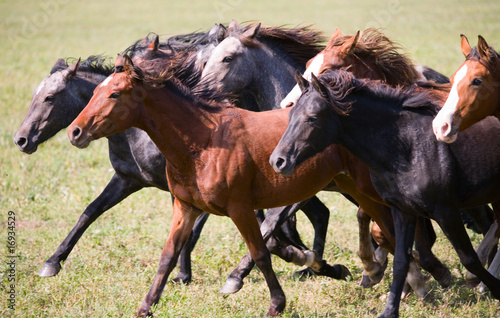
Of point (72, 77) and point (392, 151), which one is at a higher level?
point (392, 151)

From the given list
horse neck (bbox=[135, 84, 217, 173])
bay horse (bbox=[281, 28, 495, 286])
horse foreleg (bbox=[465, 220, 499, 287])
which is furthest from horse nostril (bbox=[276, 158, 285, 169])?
horse foreleg (bbox=[465, 220, 499, 287])

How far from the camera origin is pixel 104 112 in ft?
18.3

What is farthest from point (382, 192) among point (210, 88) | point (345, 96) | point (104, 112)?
→ point (104, 112)

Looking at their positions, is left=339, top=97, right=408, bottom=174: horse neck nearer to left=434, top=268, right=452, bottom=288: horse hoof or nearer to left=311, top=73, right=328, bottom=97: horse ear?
left=311, top=73, right=328, bottom=97: horse ear

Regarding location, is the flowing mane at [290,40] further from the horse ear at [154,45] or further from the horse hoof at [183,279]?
the horse hoof at [183,279]

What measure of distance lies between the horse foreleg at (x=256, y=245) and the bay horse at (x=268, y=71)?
1.82 ft

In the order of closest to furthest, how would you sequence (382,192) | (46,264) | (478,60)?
1. (478,60)
2. (382,192)
3. (46,264)

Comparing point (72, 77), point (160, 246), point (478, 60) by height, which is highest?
point (478, 60)

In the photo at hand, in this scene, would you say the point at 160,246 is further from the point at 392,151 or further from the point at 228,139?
the point at 392,151

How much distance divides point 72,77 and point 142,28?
22780 mm

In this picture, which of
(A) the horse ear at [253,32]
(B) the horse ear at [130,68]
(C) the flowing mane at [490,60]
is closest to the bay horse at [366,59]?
(A) the horse ear at [253,32]

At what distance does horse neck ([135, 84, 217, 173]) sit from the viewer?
226 inches

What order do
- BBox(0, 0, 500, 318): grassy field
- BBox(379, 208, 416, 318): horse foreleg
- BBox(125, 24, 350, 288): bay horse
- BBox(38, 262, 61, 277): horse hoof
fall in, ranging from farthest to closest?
1. BBox(38, 262, 61, 277): horse hoof
2. BBox(125, 24, 350, 288): bay horse
3. BBox(0, 0, 500, 318): grassy field
4. BBox(379, 208, 416, 318): horse foreleg

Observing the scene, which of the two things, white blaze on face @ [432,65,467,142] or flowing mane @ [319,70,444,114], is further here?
flowing mane @ [319,70,444,114]
